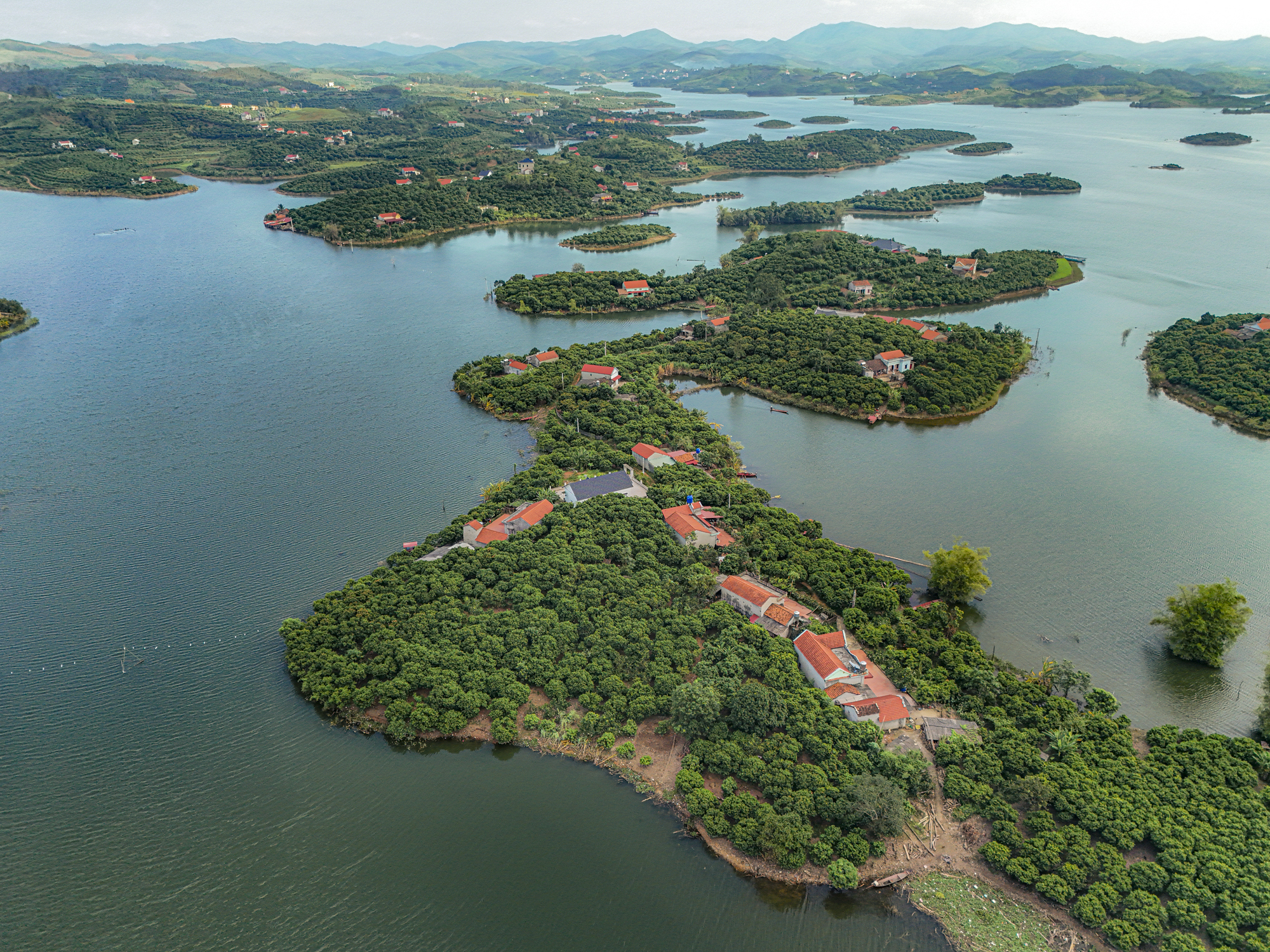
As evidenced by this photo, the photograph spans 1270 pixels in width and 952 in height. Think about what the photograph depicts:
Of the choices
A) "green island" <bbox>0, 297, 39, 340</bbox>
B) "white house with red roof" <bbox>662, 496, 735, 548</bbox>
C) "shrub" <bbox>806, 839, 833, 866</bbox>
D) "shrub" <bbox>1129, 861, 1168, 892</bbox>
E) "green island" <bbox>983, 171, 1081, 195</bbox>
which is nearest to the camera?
"shrub" <bbox>1129, 861, 1168, 892</bbox>

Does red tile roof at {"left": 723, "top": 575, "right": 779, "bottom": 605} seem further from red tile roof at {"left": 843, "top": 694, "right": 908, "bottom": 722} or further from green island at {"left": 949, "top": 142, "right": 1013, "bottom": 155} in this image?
green island at {"left": 949, "top": 142, "right": 1013, "bottom": 155}

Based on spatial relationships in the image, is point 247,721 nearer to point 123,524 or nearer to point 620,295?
point 123,524

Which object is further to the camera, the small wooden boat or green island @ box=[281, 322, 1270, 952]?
the small wooden boat

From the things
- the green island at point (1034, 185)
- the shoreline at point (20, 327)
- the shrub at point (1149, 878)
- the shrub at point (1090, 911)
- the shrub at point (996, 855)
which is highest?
the green island at point (1034, 185)

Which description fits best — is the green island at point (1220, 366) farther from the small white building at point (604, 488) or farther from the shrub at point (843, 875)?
the shrub at point (843, 875)

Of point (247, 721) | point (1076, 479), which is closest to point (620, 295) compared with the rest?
point (1076, 479)

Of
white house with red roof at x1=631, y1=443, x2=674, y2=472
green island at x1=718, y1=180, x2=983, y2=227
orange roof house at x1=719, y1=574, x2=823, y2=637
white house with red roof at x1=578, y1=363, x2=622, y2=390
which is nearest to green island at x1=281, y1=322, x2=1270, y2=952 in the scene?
orange roof house at x1=719, y1=574, x2=823, y2=637

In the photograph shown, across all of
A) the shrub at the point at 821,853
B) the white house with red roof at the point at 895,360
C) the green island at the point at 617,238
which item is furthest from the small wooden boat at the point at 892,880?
the green island at the point at 617,238
